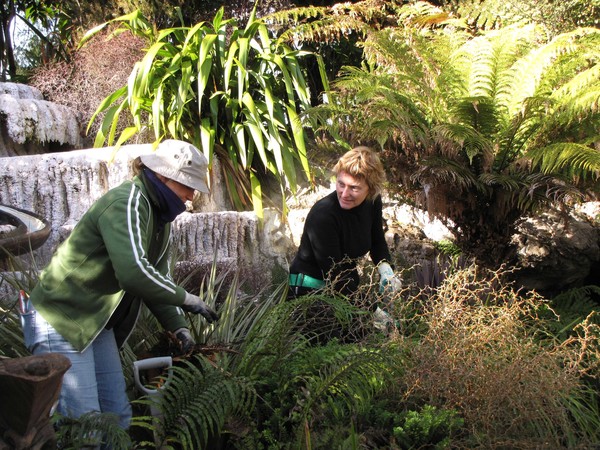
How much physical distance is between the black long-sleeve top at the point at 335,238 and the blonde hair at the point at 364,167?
148 mm

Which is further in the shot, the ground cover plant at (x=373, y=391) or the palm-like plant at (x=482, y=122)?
the palm-like plant at (x=482, y=122)

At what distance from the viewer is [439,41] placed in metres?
6.66

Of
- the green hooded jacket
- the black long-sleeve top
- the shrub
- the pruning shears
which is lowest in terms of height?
the shrub

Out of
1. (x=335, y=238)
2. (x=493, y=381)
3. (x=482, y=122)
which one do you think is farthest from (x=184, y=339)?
(x=482, y=122)

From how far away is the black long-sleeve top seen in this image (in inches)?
152

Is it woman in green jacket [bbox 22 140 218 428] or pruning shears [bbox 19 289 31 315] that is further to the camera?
pruning shears [bbox 19 289 31 315]

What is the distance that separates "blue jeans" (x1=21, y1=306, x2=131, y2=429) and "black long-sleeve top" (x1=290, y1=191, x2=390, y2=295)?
1392 millimetres

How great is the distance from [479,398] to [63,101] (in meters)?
9.32

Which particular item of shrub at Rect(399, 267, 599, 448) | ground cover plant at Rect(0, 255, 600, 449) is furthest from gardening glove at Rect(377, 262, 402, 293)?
shrub at Rect(399, 267, 599, 448)

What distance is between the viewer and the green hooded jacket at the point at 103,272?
252 cm

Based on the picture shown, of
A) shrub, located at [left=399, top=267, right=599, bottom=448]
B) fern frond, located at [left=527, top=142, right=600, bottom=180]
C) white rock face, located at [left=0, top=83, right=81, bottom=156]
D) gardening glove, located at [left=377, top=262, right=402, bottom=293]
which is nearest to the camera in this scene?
shrub, located at [left=399, top=267, right=599, bottom=448]

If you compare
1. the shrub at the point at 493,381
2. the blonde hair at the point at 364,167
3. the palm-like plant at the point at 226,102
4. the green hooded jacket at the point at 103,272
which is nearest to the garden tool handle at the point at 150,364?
the green hooded jacket at the point at 103,272

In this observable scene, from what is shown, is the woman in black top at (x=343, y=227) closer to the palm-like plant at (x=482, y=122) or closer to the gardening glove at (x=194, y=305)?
the gardening glove at (x=194, y=305)

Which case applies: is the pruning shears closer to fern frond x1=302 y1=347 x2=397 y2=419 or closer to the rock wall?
fern frond x1=302 y1=347 x2=397 y2=419
